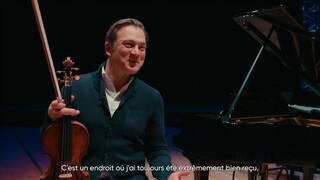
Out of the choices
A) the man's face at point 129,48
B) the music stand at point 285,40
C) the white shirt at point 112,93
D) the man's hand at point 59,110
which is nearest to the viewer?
the man's hand at point 59,110

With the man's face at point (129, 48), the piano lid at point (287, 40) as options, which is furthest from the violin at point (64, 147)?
Result: the piano lid at point (287, 40)

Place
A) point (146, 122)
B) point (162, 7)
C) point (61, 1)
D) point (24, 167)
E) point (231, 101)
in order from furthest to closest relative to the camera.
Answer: point (162, 7)
point (61, 1)
point (24, 167)
point (231, 101)
point (146, 122)

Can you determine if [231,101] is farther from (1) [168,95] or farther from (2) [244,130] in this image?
(1) [168,95]

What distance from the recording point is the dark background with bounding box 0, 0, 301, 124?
9.46 m

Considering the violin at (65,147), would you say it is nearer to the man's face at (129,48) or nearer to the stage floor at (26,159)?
the man's face at (129,48)

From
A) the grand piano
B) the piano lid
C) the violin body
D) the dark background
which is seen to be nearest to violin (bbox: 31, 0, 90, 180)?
the violin body

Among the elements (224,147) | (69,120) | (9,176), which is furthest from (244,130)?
(9,176)

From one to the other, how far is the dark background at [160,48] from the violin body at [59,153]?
7.24m

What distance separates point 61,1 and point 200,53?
385cm

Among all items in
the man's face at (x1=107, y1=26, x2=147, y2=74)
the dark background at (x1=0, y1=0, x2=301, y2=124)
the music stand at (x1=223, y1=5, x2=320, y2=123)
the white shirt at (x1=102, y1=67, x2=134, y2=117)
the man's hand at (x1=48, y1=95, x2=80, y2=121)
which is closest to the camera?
the man's hand at (x1=48, y1=95, x2=80, y2=121)

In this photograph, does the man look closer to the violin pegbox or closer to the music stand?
the violin pegbox

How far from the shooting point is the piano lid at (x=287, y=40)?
2701mm

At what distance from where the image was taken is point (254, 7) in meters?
10.6

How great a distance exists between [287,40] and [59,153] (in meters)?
1.93
